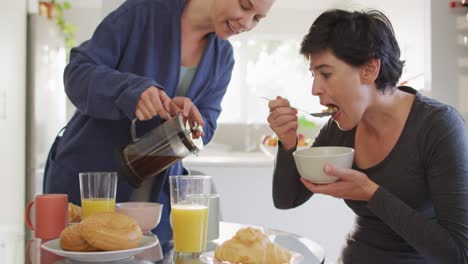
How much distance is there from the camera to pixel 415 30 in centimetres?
403

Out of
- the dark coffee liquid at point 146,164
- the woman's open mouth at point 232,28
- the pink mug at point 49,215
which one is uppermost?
the woman's open mouth at point 232,28

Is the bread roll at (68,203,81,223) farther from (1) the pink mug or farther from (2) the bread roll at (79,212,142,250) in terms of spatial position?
(2) the bread roll at (79,212,142,250)

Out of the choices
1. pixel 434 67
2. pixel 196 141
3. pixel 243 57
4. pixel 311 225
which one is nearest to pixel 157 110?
pixel 196 141

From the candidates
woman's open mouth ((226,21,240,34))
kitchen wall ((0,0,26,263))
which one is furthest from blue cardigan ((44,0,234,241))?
kitchen wall ((0,0,26,263))

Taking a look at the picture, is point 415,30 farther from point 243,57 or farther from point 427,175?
point 427,175

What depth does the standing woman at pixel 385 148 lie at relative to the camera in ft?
4.16

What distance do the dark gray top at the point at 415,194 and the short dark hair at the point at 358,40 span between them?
4.8 inches

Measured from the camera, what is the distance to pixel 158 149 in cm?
137

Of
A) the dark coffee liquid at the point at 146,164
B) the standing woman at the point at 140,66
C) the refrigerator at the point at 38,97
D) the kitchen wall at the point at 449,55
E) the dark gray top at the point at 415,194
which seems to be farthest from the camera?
the refrigerator at the point at 38,97

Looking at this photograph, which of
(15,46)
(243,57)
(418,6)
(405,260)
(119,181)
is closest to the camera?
(405,260)

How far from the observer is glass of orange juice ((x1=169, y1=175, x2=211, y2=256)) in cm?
114

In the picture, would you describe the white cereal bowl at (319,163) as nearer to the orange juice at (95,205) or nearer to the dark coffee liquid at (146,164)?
the dark coffee liquid at (146,164)

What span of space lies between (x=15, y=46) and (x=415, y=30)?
2.72 meters

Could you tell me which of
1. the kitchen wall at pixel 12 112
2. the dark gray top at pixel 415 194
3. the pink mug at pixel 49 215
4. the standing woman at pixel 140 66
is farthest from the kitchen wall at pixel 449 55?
the pink mug at pixel 49 215
